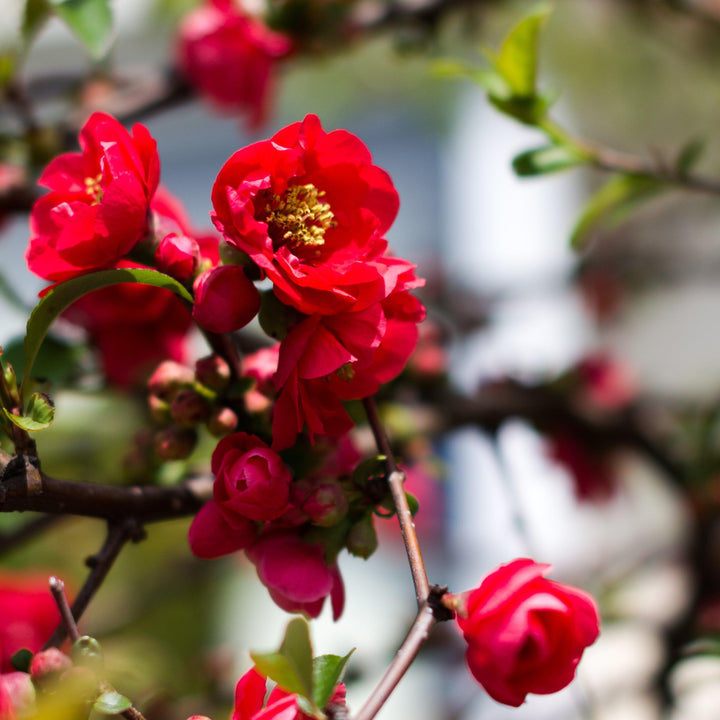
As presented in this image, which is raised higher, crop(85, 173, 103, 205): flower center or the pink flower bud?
crop(85, 173, 103, 205): flower center

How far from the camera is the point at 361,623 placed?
Result: 8.92ft

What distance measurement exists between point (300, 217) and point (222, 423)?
0.13 meters

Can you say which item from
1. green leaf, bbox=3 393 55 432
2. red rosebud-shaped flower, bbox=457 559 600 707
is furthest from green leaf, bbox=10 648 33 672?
red rosebud-shaped flower, bbox=457 559 600 707

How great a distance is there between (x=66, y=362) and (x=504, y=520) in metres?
2.17

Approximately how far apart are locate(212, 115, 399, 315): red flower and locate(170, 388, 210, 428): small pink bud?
0.36ft

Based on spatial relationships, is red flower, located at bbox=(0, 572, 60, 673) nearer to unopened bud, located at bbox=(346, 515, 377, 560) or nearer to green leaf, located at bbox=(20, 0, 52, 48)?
unopened bud, located at bbox=(346, 515, 377, 560)

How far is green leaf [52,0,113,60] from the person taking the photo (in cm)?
57

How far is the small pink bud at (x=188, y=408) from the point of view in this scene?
0.50 meters

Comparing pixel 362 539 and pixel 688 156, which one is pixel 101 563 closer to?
pixel 362 539

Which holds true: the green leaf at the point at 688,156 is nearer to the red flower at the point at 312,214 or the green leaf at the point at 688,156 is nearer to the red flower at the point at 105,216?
the red flower at the point at 312,214

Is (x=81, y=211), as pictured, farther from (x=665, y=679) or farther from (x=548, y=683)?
(x=665, y=679)

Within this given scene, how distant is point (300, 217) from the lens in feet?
1.51

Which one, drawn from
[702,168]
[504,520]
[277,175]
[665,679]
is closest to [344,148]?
[277,175]

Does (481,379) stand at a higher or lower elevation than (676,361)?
higher
